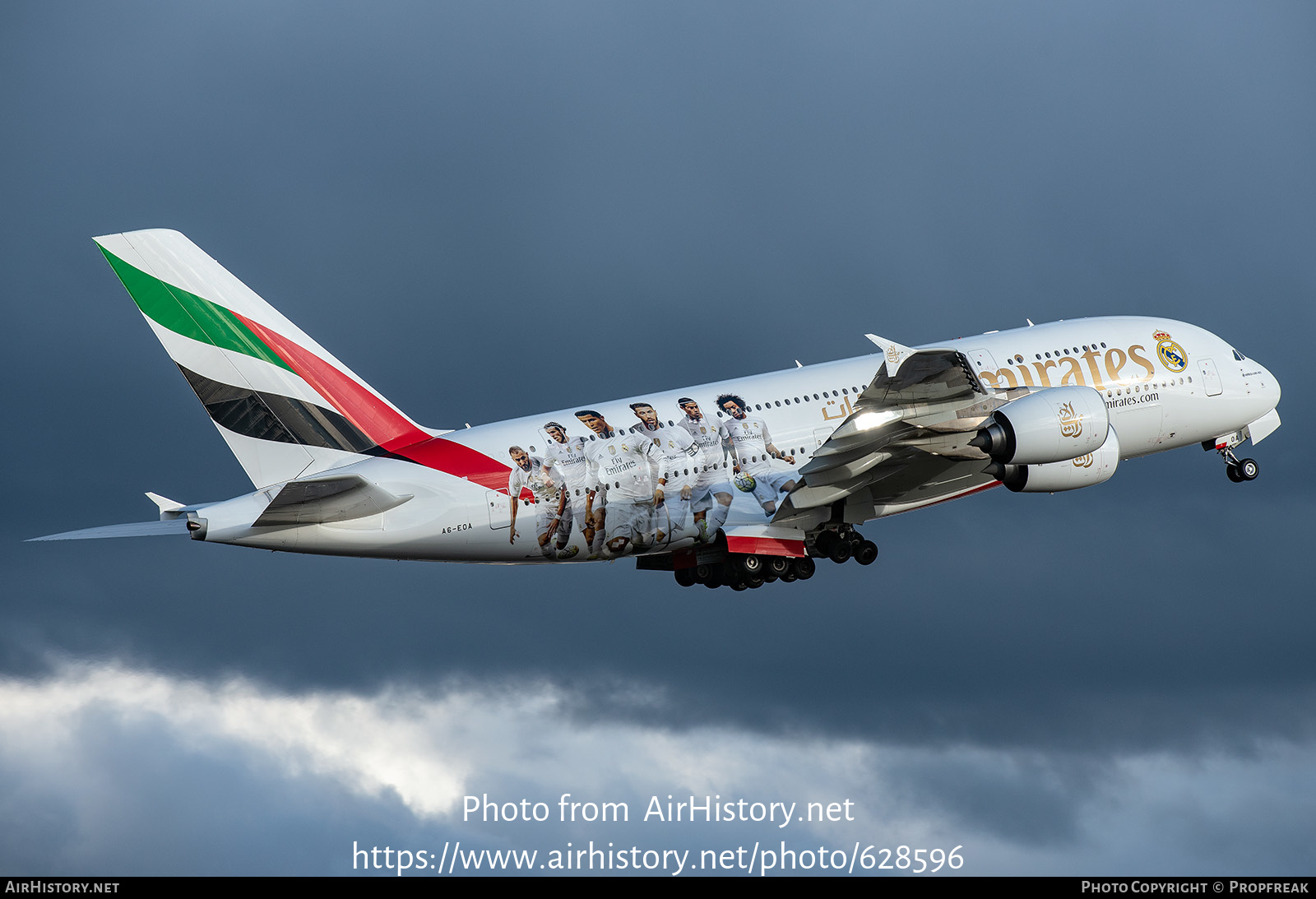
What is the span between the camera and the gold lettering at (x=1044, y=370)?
1487 inches

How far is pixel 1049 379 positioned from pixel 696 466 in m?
10.2

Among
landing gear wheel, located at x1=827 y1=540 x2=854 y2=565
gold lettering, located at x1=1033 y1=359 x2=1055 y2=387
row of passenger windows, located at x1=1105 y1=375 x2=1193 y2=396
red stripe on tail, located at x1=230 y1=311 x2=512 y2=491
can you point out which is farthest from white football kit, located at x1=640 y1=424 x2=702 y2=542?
row of passenger windows, located at x1=1105 y1=375 x2=1193 y2=396

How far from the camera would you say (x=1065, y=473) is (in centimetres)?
3572

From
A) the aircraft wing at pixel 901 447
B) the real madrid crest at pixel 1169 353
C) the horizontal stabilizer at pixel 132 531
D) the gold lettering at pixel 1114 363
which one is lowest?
the horizontal stabilizer at pixel 132 531

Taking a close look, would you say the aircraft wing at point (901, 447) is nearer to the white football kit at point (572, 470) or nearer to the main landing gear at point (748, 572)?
the main landing gear at point (748, 572)

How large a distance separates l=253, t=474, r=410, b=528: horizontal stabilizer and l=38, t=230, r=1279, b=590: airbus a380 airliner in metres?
0.05

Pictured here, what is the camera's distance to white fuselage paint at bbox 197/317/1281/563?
32.0 meters

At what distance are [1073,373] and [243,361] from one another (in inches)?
830

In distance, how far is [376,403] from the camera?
3322cm

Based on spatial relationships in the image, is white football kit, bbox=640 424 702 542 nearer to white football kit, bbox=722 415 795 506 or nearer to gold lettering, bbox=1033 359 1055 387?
white football kit, bbox=722 415 795 506

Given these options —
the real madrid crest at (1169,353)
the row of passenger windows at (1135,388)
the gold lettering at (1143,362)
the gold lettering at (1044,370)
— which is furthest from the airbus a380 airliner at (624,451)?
the real madrid crest at (1169,353)

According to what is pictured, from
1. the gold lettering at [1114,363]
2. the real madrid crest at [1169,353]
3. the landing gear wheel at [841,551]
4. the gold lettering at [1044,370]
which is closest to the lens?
the landing gear wheel at [841,551]

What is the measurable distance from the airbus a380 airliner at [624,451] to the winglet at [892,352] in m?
0.07

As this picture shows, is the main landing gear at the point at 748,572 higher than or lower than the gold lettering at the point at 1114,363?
lower
